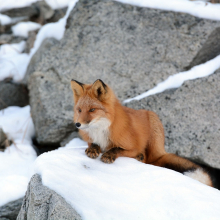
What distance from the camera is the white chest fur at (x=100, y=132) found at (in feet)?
9.02

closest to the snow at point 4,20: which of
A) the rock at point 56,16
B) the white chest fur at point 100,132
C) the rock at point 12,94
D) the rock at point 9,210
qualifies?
the rock at point 56,16

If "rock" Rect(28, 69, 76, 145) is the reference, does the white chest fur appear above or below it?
above

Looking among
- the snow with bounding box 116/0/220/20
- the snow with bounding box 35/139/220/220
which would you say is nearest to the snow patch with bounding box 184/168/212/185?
the snow with bounding box 35/139/220/220

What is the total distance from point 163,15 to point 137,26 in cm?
47

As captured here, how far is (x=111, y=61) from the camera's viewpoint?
4750mm

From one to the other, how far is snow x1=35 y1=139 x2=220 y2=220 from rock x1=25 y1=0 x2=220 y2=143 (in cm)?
231

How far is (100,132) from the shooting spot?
2840mm

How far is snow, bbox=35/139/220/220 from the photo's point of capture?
193 cm

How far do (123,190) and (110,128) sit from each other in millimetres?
822

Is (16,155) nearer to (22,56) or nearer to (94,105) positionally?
(94,105)

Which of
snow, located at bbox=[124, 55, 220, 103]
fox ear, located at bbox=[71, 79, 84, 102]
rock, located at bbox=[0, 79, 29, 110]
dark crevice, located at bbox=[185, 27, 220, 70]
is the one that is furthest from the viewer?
rock, located at bbox=[0, 79, 29, 110]

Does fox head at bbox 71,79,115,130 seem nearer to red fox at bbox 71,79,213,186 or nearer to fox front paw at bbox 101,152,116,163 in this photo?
red fox at bbox 71,79,213,186

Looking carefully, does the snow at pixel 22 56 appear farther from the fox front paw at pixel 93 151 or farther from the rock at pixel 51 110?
the fox front paw at pixel 93 151

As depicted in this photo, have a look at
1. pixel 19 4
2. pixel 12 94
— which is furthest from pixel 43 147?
pixel 19 4
